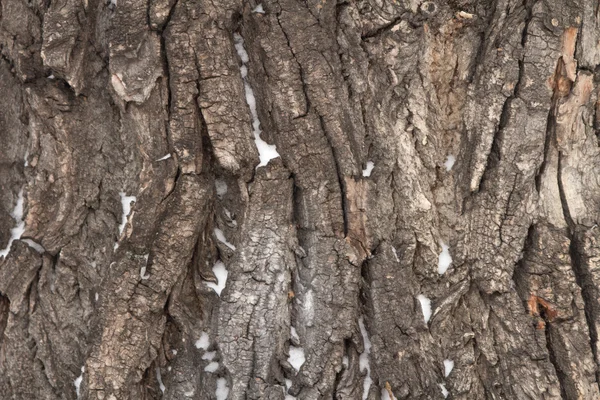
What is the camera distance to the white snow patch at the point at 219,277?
2.49 metres

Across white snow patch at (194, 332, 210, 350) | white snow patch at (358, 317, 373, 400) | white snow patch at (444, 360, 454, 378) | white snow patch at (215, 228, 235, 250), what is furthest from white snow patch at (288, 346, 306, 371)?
white snow patch at (444, 360, 454, 378)

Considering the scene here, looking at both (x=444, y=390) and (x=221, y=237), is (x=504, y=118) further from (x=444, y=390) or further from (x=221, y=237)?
(x=221, y=237)

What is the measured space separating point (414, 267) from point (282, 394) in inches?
31.0

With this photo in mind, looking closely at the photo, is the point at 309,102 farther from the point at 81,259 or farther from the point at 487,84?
the point at 81,259

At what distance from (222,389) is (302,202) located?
0.86m

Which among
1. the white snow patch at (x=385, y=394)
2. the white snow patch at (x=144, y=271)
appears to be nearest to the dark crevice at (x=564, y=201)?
the white snow patch at (x=385, y=394)

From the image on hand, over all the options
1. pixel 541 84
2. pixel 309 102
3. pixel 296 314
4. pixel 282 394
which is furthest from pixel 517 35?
pixel 282 394

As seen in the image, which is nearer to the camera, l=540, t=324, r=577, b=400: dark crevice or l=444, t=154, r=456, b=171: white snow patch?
l=540, t=324, r=577, b=400: dark crevice

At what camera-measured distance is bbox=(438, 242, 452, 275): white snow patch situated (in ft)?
8.40

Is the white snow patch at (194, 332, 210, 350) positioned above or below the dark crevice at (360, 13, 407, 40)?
below

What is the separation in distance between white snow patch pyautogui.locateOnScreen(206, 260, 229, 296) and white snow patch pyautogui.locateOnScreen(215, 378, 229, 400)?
36 centimetres

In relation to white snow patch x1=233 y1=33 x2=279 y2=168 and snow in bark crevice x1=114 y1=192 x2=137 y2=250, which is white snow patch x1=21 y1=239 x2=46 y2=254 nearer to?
snow in bark crevice x1=114 y1=192 x2=137 y2=250

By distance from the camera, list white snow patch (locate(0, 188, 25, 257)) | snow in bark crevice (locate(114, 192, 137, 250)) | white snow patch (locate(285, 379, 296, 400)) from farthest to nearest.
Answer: white snow patch (locate(0, 188, 25, 257)) → snow in bark crevice (locate(114, 192, 137, 250)) → white snow patch (locate(285, 379, 296, 400))

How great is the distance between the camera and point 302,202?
247 cm
